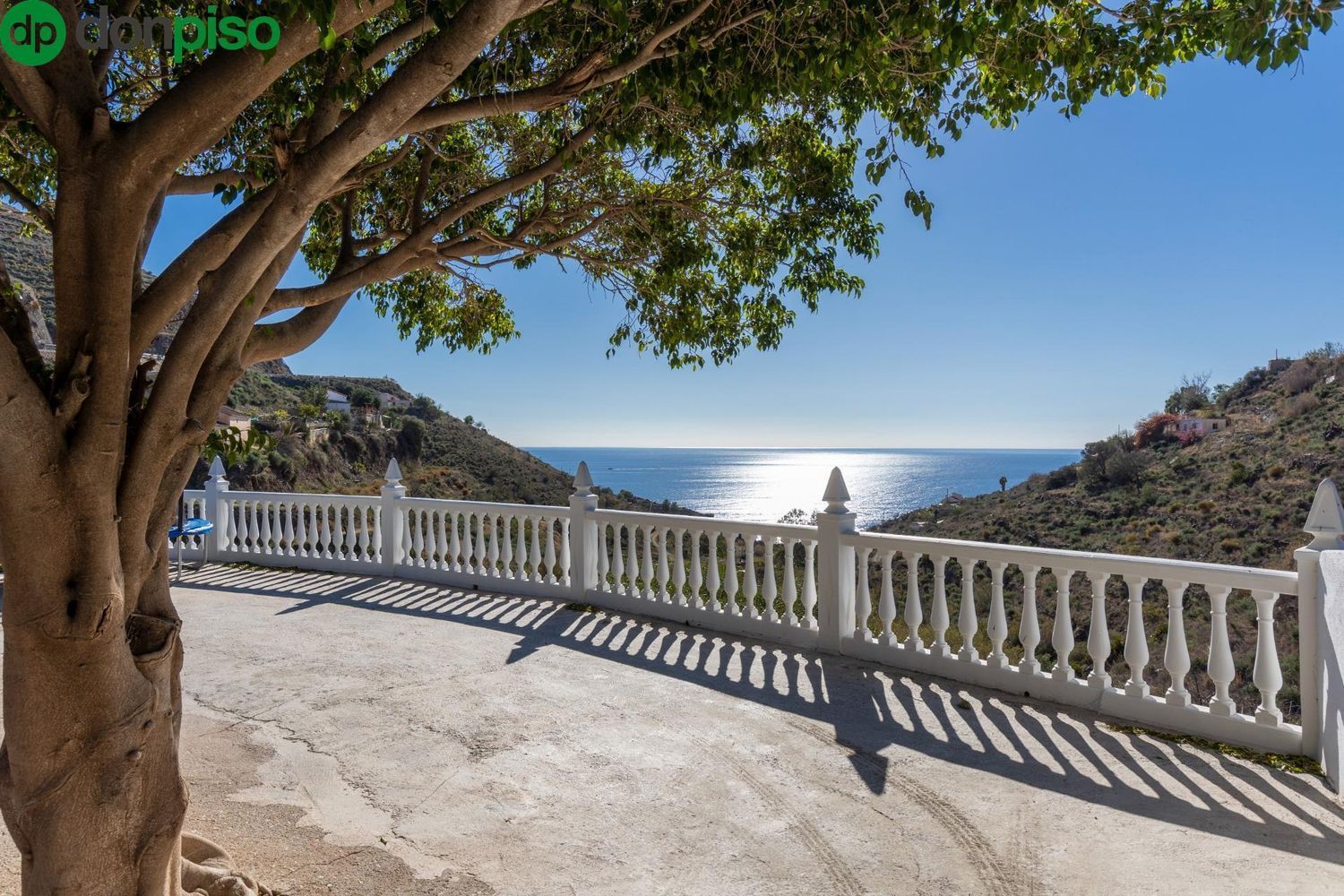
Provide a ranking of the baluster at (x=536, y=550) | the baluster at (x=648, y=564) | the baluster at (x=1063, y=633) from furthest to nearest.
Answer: the baluster at (x=536, y=550) → the baluster at (x=648, y=564) → the baluster at (x=1063, y=633)

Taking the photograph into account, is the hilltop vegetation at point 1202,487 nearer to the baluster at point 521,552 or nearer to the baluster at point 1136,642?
the baluster at point 1136,642

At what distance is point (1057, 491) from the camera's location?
55.9 feet

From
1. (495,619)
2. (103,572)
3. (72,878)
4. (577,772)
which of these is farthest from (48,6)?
(495,619)

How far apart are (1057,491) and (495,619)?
14716mm

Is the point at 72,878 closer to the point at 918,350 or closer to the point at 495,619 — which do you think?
the point at 495,619

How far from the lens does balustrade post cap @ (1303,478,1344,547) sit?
3.83 m

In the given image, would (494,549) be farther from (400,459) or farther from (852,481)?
(852,481)

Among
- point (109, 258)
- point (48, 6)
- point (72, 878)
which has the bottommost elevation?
point (72, 878)

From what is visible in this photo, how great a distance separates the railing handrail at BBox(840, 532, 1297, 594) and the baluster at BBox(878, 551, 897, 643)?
111mm

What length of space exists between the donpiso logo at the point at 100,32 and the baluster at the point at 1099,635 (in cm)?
490

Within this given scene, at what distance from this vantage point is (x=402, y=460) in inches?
995

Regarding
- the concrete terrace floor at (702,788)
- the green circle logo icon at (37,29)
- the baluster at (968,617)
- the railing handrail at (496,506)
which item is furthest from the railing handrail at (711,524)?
the green circle logo icon at (37,29)

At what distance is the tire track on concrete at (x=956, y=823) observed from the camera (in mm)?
2723

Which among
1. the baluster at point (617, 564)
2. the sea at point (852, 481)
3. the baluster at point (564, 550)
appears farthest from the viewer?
the sea at point (852, 481)
